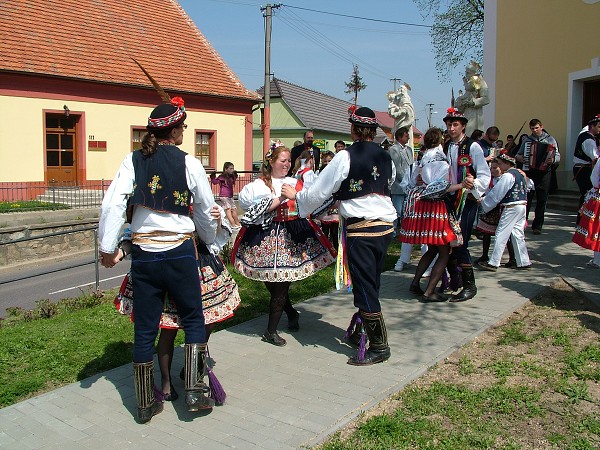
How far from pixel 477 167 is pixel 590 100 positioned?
11.4 m

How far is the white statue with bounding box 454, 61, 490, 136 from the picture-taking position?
13.4 meters

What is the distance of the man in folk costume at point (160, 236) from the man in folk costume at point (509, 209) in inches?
211

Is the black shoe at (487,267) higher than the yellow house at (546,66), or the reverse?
the yellow house at (546,66)

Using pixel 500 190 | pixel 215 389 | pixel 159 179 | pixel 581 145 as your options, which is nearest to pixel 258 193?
pixel 159 179

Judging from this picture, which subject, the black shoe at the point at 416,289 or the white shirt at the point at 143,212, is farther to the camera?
the black shoe at the point at 416,289

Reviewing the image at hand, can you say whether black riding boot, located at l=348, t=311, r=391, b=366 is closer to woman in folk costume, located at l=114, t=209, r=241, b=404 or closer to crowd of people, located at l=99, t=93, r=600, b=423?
crowd of people, located at l=99, t=93, r=600, b=423

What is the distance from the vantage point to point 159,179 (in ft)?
12.4

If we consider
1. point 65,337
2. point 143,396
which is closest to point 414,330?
point 143,396

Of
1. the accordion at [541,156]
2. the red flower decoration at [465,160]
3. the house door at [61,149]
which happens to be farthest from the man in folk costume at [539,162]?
the house door at [61,149]

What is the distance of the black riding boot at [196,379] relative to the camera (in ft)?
12.9

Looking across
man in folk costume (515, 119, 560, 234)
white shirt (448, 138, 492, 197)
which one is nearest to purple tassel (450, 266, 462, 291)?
white shirt (448, 138, 492, 197)

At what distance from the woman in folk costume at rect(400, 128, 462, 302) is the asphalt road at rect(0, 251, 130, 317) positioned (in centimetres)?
512

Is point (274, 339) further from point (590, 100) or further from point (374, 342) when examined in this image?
point (590, 100)

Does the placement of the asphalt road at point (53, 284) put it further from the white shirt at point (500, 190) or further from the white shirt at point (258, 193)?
the white shirt at point (500, 190)
